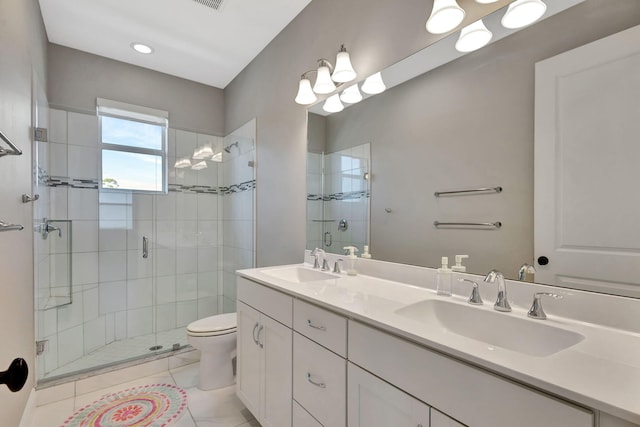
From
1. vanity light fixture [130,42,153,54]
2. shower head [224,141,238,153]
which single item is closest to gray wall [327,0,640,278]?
shower head [224,141,238,153]

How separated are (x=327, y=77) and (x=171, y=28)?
139 centimetres

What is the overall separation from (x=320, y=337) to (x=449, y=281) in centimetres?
56

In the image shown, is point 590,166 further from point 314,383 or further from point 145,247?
point 145,247

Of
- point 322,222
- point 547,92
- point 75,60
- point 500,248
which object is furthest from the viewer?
point 75,60

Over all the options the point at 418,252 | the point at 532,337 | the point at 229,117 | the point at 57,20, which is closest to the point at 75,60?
the point at 57,20

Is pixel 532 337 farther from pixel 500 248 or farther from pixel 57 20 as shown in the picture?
pixel 57 20

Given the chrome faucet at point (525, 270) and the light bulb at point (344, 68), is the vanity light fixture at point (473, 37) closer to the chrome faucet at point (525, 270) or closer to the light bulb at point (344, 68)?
the light bulb at point (344, 68)

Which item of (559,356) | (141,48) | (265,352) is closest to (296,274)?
(265,352)

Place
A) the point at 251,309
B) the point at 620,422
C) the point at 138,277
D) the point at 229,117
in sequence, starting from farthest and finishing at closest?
the point at 229,117 < the point at 138,277 < the point at 251,309 < the point at 620,422

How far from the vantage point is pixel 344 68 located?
1.66 meters

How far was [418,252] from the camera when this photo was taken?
140 cm

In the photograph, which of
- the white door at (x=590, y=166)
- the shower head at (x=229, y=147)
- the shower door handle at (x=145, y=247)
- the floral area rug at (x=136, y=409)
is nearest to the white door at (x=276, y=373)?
the floral area rug at (x=136, y=409)

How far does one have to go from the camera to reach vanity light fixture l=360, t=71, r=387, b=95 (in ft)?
5.22

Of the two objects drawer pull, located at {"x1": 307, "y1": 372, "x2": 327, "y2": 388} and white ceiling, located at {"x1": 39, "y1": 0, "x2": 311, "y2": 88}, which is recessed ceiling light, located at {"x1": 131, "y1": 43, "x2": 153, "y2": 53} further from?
drawer pull, located at {"x1": 307, "y1": 372, "x2": 327, "y2": 388}
